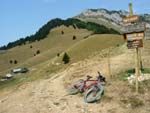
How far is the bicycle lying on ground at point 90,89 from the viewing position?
23.2 metres

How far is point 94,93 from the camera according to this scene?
24047mm

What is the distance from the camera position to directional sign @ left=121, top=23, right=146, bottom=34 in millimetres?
23156

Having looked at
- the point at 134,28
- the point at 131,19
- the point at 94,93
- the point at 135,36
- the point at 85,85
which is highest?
the point at 131,19

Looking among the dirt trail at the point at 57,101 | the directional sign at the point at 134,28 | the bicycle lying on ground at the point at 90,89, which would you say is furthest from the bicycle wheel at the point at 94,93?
the directional sign at the point at 134,28

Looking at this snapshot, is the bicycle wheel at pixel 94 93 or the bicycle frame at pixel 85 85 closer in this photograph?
the bicycle wheel at pixel 94 93

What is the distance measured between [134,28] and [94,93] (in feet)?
15.7

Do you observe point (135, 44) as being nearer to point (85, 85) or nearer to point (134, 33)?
point (134, 33)

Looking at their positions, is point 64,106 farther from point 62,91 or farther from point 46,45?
point 46,45

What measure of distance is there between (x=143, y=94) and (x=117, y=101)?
1.70 m

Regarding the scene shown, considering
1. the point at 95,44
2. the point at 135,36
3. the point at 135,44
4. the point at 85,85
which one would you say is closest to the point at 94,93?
the point at 85,85

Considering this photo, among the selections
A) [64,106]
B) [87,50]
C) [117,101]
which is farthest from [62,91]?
[87,50]

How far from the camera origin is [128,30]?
77.6 feet

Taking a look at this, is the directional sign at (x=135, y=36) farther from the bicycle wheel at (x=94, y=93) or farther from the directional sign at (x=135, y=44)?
the bicycle wheel at (x=94, y=93)

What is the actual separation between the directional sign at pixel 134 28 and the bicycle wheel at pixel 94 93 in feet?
12.7
